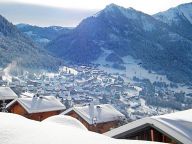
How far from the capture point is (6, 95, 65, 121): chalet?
3206 centimetres

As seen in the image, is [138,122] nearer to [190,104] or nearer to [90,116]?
[90,116]

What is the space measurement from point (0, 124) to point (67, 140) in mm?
1373

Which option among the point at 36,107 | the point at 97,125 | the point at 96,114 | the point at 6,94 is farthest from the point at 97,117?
the point at 6,94

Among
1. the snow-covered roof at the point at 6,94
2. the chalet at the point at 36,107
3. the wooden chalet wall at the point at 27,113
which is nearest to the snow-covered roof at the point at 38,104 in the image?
the chalet at the point at 36,107

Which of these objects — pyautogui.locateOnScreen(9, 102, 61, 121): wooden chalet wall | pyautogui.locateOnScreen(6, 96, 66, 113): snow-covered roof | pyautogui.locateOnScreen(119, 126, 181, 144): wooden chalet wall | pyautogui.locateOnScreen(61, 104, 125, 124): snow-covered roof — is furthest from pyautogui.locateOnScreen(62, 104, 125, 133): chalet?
pyautogui.locateOnScreen(119, 126, 181, 144): wooden chalet wall

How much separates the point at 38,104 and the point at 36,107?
49 cm

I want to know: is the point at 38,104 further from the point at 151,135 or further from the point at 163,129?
the point at 163,129

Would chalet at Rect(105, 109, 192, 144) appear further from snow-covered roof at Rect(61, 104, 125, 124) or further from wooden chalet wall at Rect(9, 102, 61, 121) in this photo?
wooden chalet wall at Rect(9, 102, 61, 121)

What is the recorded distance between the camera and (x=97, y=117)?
100 ft

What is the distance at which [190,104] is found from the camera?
631 ft

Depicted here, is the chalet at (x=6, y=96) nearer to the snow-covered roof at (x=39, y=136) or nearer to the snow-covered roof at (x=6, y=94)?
the snow-covered roof at (x=6, y=94)

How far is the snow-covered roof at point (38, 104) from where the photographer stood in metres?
32.0

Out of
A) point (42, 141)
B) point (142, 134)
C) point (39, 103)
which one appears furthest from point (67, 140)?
point (39, 103)

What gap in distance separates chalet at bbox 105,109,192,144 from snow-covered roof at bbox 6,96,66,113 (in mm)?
19875
